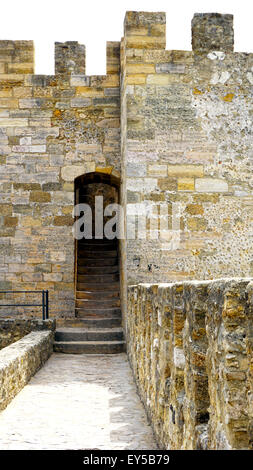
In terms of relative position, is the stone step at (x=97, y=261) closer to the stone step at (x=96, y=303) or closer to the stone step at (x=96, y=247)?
the stone step at (x=96, y=247)

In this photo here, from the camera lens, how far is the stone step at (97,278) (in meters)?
9.30

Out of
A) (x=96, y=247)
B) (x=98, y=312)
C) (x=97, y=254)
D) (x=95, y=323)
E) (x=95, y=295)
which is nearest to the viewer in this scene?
(x=95, y=323)

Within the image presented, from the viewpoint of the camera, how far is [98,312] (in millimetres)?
8273

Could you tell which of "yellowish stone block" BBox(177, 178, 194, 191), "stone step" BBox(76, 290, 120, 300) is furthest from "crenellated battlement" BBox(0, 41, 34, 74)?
"stone step" BBox(76, 290, 120, 300)

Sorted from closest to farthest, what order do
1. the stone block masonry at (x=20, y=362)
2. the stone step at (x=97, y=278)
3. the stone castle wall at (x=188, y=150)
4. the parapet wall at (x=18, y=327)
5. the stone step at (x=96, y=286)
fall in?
the stone block masonry at (x=20, y=362) < the stone castle wall at (x=188, y=150) < the parapet wall at (x=18, y=327) < the stone step at (x=96, y=286) < the stone step at (x=97, y=278)

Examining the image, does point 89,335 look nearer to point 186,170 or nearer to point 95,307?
point 95,307

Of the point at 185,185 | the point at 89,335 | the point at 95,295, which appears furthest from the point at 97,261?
the point at 185,185

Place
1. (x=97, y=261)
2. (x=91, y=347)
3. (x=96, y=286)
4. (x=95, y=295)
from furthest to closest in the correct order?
(x=97, y=261) → (x=96, y=286) → (x=95, y=295) → (x=91, y=347)

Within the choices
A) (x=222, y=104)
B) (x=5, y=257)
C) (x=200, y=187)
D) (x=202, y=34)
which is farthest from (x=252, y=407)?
(x=5, y=257)

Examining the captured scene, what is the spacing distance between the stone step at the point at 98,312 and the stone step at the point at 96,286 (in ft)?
2.32

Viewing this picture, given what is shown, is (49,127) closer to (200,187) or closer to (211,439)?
(200,187)

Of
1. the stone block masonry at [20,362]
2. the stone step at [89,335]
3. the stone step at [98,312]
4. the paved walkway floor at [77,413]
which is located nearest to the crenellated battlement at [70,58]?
the stone step at [98,312]

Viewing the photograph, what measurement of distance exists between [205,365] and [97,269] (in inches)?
304

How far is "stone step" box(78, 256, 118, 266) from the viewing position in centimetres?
991
